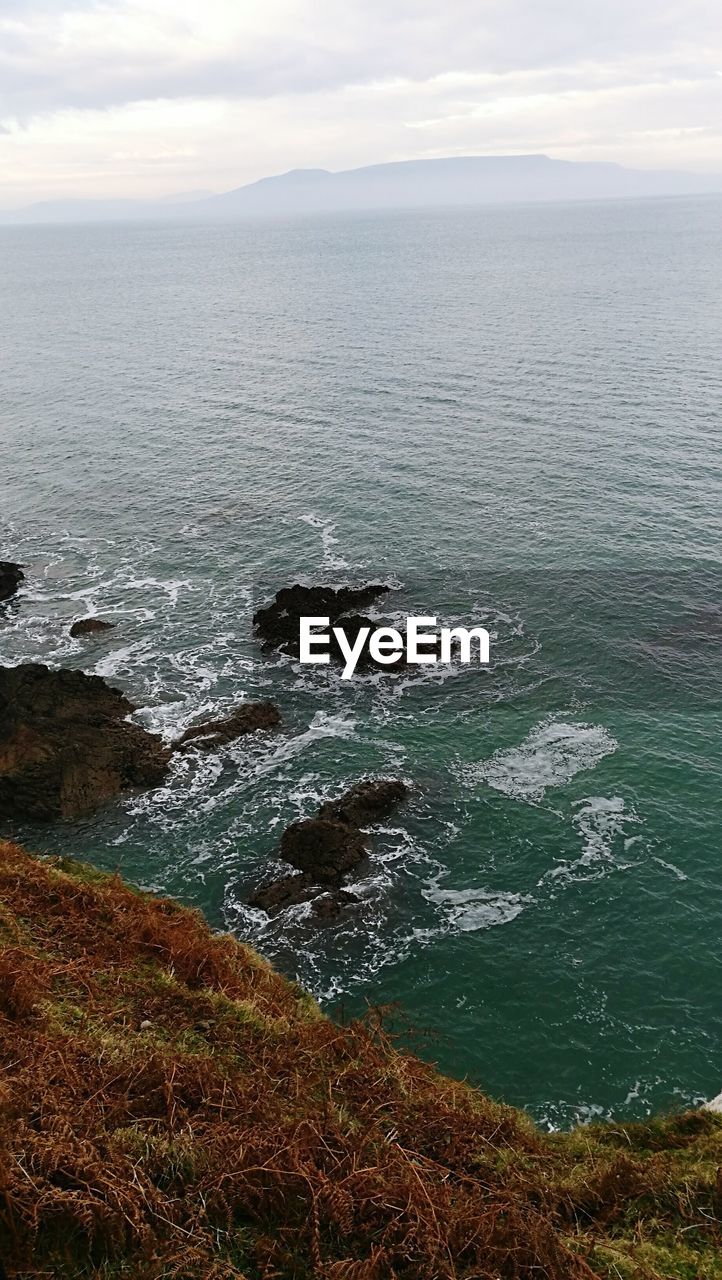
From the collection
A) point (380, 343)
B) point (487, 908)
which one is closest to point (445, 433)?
point (380, 343)

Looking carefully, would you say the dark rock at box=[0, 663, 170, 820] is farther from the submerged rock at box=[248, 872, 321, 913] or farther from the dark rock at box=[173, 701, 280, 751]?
the submerged rock at box=[248, 872, 321, 913]

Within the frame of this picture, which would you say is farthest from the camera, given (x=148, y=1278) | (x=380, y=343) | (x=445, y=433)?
(x=380, y=343)

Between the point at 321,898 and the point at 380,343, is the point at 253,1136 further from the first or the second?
the point at 380,343

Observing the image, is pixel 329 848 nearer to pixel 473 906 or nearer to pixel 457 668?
pixel 473 906

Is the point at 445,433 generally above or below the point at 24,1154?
above

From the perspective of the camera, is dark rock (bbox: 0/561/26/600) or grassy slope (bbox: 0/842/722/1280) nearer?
grassy slope (bbox: 0/842/722/1280)

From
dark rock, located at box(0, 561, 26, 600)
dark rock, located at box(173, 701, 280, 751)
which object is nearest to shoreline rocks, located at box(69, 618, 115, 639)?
dark rock, located at box(0, 561, 26, 600)

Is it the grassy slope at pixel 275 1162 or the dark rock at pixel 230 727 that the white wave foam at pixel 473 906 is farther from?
the dark rock at pixel 230 727
